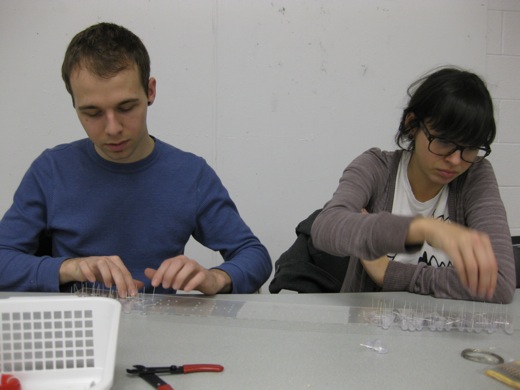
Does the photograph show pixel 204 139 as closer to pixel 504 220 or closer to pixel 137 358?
pixel 504 220

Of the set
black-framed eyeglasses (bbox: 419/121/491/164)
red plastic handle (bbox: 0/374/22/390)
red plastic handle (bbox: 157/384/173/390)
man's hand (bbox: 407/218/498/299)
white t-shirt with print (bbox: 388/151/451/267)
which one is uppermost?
black-framed eyeglasses (bbox: 419/121/491/164)

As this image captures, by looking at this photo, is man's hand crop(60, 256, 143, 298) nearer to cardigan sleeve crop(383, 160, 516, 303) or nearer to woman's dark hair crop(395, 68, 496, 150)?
cardigan sleeve crop(383, 160, 516, 303)

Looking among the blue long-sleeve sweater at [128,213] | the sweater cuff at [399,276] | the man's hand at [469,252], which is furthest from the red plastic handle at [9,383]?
the sweater cuff at [399,276]

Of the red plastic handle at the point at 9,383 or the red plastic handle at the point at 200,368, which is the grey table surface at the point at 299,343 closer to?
the red plastic handle at the point at 200,368

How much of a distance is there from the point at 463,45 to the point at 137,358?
200 cm

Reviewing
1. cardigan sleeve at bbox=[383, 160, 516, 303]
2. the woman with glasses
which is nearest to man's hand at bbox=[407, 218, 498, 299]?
the woman with glasses

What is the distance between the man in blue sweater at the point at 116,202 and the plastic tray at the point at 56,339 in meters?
0.33

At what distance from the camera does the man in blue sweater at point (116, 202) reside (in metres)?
1.05

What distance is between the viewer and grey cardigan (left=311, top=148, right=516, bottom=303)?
94 centimetres

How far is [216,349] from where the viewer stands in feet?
2.48

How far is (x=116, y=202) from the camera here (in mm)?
1207

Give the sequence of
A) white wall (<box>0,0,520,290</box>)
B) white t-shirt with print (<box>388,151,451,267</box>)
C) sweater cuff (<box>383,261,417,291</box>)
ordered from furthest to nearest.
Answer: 1. white wall (<box>0,0,520,290</box>)
2. white t-shirt with print (<box>388,151,451,267</box>)
3. sweater cuff (<box>383,261,417,291</box>)

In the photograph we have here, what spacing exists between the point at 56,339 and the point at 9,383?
73mm

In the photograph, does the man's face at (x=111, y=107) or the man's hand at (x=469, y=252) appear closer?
the man's hand at (x=469, y=252)
